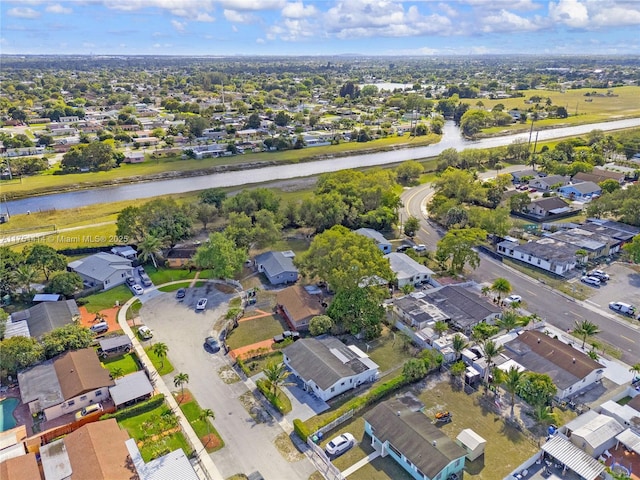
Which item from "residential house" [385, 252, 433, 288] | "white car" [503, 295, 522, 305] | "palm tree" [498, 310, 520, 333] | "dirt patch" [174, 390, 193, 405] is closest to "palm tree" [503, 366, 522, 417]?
"palm tree" [498, 310, 520, 333]

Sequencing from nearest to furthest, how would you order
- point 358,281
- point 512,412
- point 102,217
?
point 512,412 < point 358,281 < point 102,217

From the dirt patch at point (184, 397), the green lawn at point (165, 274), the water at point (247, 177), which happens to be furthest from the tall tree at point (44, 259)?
the water at point (247, 177)

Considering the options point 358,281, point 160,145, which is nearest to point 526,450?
point 358,281

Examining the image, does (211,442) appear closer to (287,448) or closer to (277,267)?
(287,448)

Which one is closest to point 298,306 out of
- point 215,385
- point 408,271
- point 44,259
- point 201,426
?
point 215,385

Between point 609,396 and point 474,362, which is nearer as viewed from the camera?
point 609,396

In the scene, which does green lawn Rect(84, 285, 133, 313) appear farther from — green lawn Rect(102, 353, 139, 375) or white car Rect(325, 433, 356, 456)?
white car Rect(325, 433, 356, 456)

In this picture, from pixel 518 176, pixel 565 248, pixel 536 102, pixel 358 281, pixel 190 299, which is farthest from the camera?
pixel 536 102

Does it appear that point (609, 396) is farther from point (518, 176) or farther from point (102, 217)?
point (102, 217)
